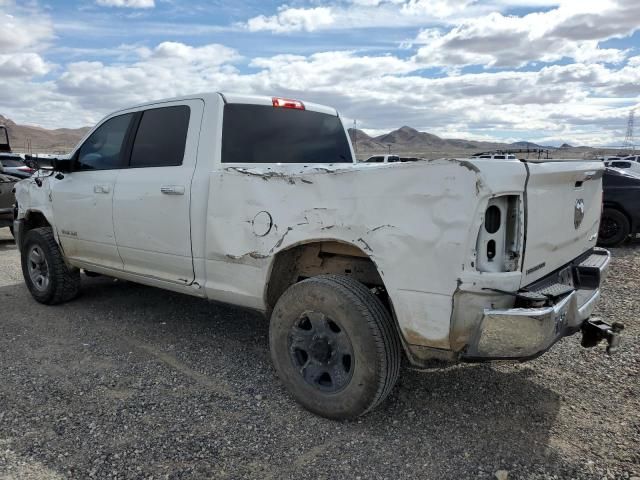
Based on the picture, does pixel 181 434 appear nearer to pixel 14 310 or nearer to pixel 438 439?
pixel 438 439

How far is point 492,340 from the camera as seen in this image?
8.54 ft

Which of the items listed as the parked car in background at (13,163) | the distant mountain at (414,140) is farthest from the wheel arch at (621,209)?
the distant mountain at (414,140)

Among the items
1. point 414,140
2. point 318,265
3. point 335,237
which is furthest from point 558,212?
point 414,140

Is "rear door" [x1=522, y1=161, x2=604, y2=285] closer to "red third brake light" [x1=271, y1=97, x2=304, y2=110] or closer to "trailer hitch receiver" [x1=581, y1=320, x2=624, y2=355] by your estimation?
"trailer hitch receiver" [x1=581, y1=320, x2=624, y2=355]

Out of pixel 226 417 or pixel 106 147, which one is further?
pixel 106 147

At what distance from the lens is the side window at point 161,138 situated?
13.6ft

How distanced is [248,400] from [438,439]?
121 cm

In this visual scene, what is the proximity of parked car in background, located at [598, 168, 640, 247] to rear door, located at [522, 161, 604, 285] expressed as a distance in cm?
676

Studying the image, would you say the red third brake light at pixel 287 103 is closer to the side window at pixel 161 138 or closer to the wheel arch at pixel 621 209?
the side window at pixel 161 138

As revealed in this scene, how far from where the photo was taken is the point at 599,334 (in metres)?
3.24

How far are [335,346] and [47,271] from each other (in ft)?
12.3

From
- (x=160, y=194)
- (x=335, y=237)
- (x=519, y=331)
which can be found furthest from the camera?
(x=160, y=194)

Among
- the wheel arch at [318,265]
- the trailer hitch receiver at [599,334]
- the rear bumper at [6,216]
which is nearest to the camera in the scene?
the trailer hitch receiver at [599,334]

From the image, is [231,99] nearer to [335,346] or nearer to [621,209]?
[335,346]
